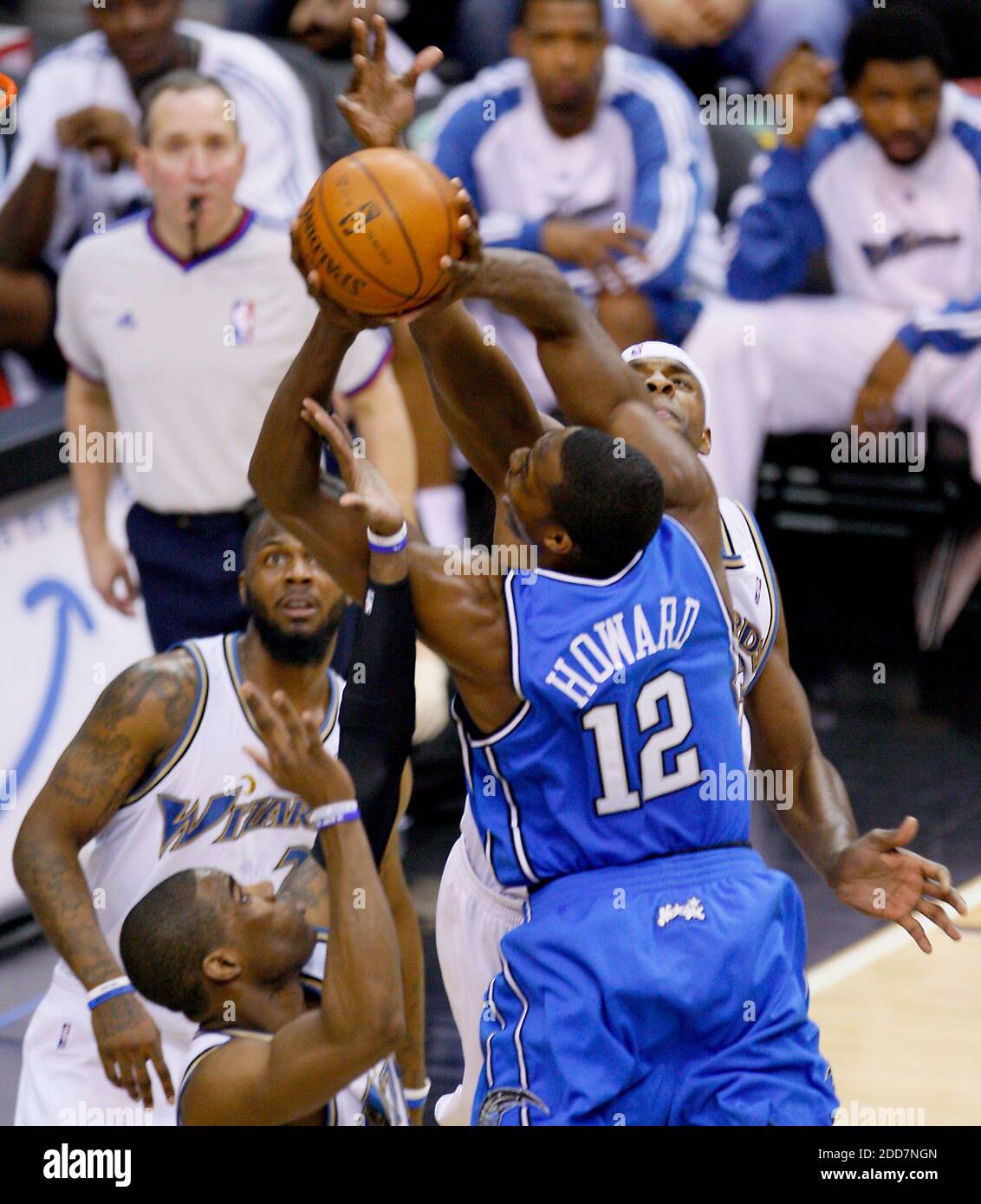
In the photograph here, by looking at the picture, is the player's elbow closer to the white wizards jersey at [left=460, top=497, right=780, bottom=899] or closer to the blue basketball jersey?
the blue basketball jersey

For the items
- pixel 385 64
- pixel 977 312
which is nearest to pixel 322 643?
pixel 385 64

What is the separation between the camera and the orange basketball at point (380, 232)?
10.5ft

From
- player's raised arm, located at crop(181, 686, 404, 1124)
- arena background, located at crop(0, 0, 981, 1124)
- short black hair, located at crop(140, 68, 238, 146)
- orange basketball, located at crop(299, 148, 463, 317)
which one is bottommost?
arena background, located at crop(0, 0, 981, 1124)

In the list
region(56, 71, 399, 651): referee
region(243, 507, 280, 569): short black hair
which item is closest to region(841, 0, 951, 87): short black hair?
region(56, 71, 399, 651): referee

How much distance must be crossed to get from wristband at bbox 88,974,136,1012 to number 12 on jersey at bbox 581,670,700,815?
1003 mm

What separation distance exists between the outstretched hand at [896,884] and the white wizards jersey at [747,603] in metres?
0.30

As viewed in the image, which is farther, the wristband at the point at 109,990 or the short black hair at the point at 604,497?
the wristband at the point at 109,990

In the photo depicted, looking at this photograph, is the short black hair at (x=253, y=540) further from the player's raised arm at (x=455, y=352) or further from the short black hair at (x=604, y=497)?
the short black hair at (x=604, y=497)

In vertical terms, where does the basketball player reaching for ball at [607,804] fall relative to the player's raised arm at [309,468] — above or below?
below

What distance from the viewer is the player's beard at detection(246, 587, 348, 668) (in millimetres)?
4129

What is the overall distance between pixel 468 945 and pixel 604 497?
972 millimetres

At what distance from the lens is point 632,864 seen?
3209 millimetres

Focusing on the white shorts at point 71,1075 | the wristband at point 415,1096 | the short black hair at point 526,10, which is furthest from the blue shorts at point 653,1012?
the short black hair at point 526,10

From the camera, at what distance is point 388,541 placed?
3139mm
